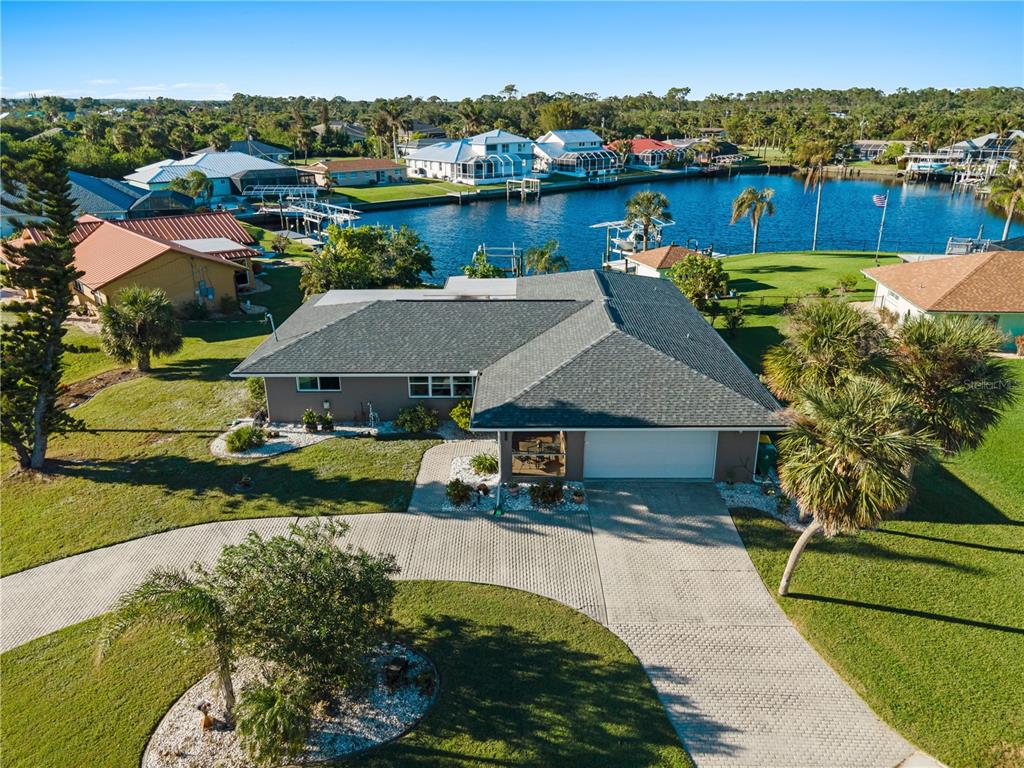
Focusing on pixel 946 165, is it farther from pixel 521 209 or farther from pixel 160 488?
pixel 160 488

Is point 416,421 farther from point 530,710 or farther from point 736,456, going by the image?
point 530,710

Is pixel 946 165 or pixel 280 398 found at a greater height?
pixel 946 165

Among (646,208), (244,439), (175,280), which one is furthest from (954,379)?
(175,280)

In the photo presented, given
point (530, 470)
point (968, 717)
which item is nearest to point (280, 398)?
point (530, 470)

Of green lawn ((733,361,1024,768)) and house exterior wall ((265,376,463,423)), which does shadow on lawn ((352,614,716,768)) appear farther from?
house exterior wall ((265,376,463,423))

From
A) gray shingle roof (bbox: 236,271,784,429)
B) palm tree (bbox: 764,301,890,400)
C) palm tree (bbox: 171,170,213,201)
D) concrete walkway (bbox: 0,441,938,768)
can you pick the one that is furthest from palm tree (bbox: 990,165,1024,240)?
palm tree (bbox: 171,170,213,201)

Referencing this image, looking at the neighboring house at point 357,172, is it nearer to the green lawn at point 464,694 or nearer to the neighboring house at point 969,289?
the neighboring house at point 969,289
